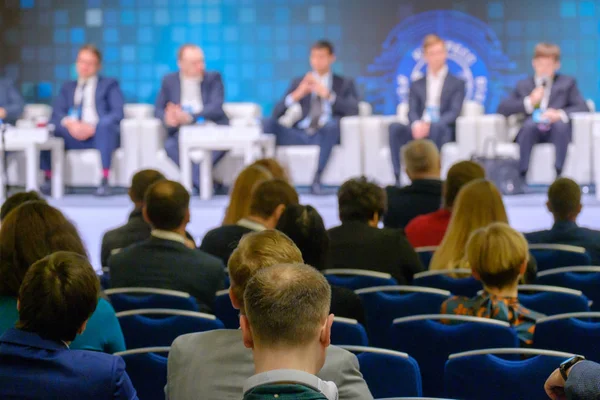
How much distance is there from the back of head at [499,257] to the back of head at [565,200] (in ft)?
3.77

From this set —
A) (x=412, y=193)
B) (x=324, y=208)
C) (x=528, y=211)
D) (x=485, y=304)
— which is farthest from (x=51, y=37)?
(x=485, y=304)

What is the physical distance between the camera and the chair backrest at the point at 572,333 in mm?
2693

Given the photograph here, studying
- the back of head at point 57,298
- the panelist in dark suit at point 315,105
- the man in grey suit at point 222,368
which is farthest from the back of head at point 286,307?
the panelist in dark suit at point 315,105

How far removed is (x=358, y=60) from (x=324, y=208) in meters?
2.93

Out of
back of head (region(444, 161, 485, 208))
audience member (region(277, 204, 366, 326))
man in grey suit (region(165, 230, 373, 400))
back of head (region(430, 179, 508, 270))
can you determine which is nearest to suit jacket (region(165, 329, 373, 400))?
man in grey suit (region(165, 230, 373, 400))

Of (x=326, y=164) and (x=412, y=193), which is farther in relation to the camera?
(x=326, y=164)

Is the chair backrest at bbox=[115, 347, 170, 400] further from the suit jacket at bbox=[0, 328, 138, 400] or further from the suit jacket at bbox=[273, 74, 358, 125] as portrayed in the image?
the suit jacket at bbox=[273, 74, 358, 125]

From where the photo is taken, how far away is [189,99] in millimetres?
9305

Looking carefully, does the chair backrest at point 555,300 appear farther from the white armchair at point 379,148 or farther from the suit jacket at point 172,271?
the white armchair at point 379,148

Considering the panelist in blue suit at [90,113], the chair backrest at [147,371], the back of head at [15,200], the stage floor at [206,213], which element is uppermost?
the panelist in blue suit at [90,113]

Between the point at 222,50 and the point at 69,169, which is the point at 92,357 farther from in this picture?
the point at 222,50

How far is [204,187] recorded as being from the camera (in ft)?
28.8

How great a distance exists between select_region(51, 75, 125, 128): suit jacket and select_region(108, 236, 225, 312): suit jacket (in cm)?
579

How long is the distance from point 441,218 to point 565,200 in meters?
0.69
